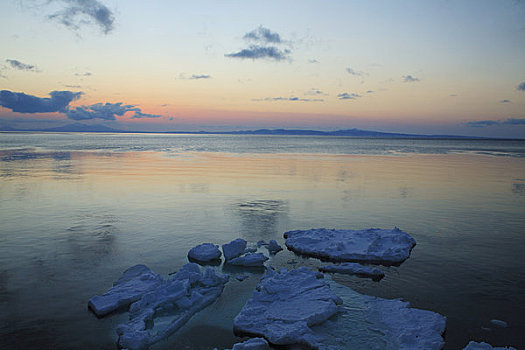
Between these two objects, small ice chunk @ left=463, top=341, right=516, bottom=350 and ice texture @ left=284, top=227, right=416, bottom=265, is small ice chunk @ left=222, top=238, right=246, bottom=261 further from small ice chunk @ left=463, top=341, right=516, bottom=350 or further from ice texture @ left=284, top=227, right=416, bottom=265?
small ice chunk @ left=463, top=341, right=516, bottom=350

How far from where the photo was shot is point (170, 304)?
9.17 metres

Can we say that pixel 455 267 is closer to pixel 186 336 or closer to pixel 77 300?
pixel 186 336

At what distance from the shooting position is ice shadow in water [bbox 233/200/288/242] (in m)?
15.3

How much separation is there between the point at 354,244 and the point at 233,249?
196 inches

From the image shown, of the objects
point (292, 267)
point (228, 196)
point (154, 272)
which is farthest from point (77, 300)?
point (228, 196)

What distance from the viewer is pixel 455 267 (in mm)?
11836

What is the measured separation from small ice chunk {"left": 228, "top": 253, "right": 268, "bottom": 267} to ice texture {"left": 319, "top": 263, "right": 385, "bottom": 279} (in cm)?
222

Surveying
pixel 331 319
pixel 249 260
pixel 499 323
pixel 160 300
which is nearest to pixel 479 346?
pixel 499 323

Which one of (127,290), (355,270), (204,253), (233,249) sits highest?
(233,249)

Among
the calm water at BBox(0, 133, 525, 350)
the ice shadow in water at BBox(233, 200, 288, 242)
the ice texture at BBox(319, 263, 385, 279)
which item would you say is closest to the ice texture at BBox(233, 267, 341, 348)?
the calm water at BBox(0, 133, 525, 350)

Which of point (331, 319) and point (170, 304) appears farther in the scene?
point (170, 304)

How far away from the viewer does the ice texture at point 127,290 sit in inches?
348

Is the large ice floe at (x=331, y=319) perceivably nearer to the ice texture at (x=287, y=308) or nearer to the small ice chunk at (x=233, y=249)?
the ice texture at (x=287, y=308)

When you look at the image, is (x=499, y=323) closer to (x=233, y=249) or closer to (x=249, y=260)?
(x=249, y=260)
